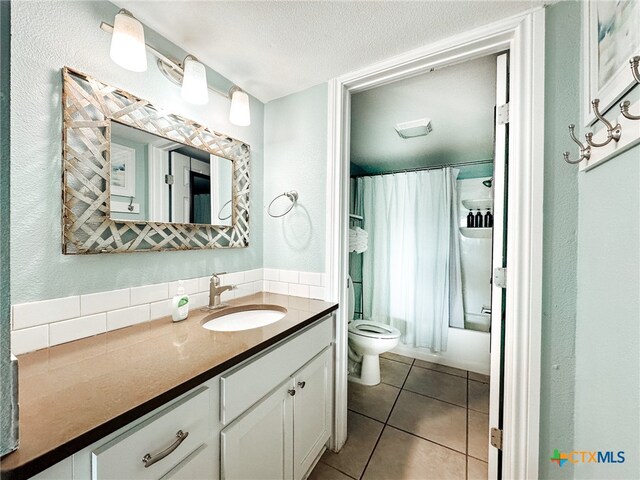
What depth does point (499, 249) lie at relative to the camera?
110 centimetres

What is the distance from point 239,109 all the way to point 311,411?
1.55m

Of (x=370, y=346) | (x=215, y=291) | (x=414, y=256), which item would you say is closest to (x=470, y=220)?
(x=414, y=256)

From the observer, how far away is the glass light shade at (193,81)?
108 cm

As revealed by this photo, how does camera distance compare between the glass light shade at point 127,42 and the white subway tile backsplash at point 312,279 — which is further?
the white subway tile backsplash at point 312,279

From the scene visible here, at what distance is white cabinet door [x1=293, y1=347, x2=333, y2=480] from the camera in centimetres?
108

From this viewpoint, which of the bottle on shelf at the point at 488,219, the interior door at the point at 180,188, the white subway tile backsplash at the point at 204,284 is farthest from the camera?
the bottle on shelf at the point at 488,219

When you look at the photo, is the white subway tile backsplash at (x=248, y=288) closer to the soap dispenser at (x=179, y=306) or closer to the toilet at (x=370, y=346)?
the soap dispenser at (x=179, y=306)

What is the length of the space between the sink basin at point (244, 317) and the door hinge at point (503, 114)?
1.32 metres

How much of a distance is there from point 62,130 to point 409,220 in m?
2.53

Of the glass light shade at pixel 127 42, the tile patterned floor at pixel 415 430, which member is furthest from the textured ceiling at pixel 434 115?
the tile patterned floor at pixel 415 430

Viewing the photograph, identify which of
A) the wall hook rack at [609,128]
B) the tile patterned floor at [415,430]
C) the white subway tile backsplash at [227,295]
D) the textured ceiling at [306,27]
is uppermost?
the textured ceiling at [306,27]

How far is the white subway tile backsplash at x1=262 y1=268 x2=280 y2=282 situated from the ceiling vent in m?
1.39

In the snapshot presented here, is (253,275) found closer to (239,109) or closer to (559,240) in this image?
(239,109)

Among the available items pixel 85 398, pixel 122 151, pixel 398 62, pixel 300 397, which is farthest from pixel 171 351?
pixel 398 62
